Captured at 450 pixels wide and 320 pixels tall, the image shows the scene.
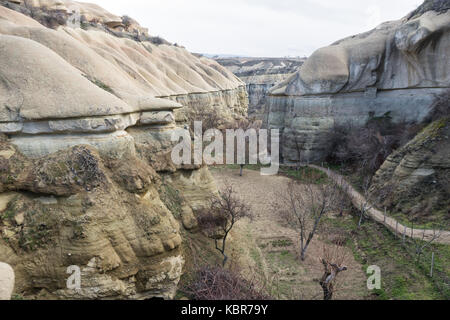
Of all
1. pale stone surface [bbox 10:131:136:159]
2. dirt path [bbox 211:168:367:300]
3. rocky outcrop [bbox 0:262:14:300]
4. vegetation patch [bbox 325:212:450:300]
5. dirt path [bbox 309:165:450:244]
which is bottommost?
dirt path [bbox 211:168:367:300]

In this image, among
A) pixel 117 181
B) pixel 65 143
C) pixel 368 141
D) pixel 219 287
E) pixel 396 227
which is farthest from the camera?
pixel 368 141

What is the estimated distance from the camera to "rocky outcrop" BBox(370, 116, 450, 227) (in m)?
17.7

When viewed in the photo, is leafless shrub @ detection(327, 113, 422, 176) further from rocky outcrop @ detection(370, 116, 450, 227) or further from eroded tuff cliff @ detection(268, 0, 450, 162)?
rocky outcrop @ detection(370, 116, 450, 227)

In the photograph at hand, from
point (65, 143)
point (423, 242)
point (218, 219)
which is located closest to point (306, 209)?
point (423, 242)

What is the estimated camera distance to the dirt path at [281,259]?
13.8 metres

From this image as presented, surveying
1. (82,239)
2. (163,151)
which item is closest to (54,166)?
(82,239)

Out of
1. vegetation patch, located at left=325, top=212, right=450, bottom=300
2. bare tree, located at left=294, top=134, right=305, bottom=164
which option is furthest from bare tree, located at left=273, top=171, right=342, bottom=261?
bare tree, located at left=294, top=134, right=305, bottom=164

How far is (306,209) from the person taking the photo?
1859cm

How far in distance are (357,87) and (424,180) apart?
1422cm

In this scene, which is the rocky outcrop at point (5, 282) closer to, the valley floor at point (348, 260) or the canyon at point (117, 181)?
the canyon at point (117, 181)

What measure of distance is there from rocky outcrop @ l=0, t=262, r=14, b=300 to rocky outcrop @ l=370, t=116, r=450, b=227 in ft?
61.7

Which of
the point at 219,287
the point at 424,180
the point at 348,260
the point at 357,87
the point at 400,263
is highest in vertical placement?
the point at 357,87

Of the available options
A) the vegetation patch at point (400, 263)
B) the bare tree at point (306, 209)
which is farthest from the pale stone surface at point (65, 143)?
the vegetation patch at point (400, 263)

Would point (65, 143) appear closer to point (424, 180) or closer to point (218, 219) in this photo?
point (218, 219)
